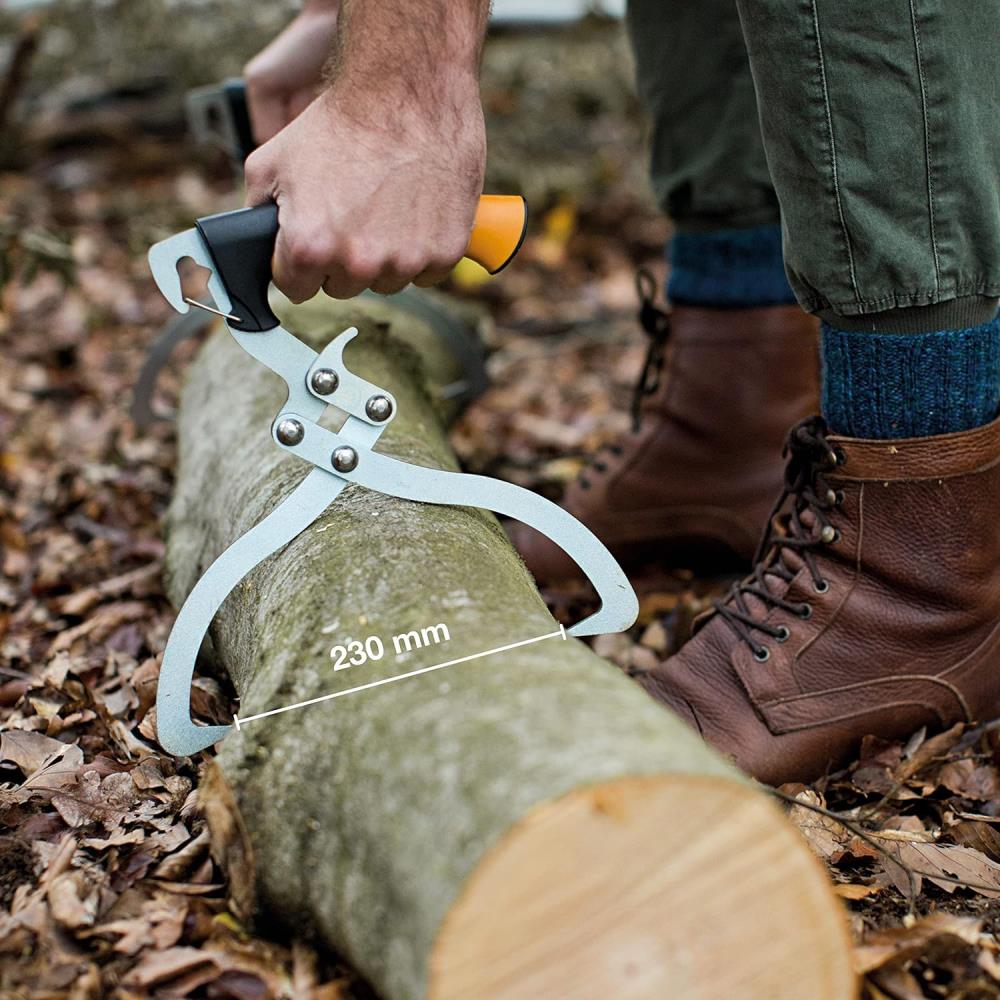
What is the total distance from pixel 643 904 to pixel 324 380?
84 centimetres

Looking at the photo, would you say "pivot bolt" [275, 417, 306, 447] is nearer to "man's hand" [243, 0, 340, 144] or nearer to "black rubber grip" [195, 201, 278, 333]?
"black rubber grip" [195, 201, 278, 333]

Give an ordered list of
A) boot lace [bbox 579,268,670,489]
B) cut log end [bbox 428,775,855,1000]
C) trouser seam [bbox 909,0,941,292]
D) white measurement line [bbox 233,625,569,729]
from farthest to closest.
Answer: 1. boot lace [bbox 579,268,670,489]
2. trouser seam [bbox 909,0,941,292]
3. white measurement line [bbox 233,625,569,729]
4. cut log end [bbox 428,775,855,1000]

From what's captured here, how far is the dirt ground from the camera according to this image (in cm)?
135

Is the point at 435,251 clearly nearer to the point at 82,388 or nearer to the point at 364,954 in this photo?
the point at 364,954

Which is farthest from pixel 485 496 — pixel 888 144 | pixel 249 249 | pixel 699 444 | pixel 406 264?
pixel 699 444

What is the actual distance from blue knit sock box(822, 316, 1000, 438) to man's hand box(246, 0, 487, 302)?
2.08 feet

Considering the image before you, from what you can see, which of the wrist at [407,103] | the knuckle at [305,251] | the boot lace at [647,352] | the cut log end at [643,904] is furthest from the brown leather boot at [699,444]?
the cut log end at [643,904]

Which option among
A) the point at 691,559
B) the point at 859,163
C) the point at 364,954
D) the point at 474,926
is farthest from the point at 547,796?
the point at 691,559

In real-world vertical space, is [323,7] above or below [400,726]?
above

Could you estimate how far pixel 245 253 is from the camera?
1498 mm

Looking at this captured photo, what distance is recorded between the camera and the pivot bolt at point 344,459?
5.12 ft

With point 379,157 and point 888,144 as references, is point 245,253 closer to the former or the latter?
point 379,157

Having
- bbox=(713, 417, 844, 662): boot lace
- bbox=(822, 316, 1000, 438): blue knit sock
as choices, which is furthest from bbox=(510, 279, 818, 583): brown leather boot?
bbox=(822, 316, 1000, 438): blue knit sock

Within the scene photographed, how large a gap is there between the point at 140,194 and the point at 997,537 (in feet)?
14.6
